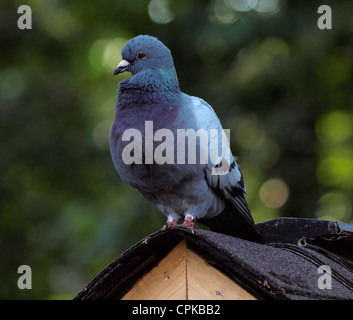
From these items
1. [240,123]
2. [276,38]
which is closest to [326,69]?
[276,38]

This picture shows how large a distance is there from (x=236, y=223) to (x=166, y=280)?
1.29 metres

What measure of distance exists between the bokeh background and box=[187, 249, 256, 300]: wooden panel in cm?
436

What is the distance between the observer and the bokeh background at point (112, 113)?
7.19 m

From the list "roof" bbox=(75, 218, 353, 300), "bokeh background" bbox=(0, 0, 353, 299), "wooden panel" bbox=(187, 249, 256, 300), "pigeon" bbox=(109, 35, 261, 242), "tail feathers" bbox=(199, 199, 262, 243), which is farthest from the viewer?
"bokeh background" bbox=(0, 0, 353, 299)

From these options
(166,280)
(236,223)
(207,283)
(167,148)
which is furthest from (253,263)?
(236,223)

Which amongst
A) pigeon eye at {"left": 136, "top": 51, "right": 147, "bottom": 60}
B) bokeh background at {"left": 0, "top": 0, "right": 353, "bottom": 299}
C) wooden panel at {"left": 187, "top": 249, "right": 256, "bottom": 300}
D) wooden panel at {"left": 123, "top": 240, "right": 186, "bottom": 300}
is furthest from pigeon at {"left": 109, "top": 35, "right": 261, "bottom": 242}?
bokeh background at {"left": 0, "top": 0, "right": 353, "bottom": 299}

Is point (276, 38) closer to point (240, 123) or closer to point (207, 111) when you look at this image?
point (240, 123)

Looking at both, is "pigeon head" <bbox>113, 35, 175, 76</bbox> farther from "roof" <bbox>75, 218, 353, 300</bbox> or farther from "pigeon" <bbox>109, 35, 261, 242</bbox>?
"roof" <bbox>75, 218, 353, 300</bbox>

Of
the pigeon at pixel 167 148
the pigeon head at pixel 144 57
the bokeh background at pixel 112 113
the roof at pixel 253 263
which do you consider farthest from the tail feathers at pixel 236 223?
the bokeh background at pixel 112 113

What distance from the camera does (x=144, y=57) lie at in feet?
13.0

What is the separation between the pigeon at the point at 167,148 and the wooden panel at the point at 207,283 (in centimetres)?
Answer: 57

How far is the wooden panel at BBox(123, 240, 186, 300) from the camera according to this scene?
284cm

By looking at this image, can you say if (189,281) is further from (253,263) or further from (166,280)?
(253,263)
